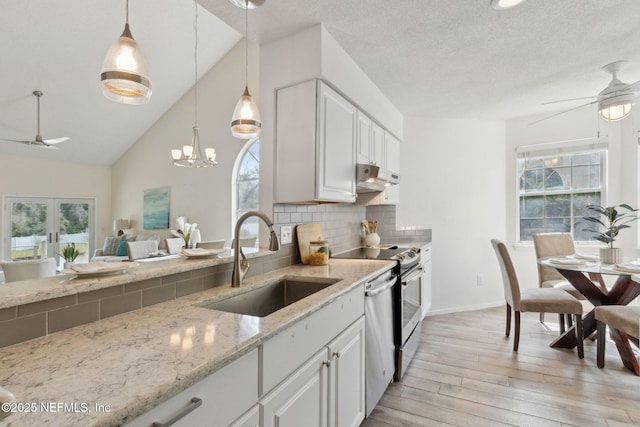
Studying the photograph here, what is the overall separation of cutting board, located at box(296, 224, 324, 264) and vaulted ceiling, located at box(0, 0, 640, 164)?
1.36 meters

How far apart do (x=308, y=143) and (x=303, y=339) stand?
1.21 m

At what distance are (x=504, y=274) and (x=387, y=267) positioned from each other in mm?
1577

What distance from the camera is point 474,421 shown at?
187 centimetres

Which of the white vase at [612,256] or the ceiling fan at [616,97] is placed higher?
the ceiling fan at [616,97]

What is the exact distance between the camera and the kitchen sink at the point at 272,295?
1550 mm

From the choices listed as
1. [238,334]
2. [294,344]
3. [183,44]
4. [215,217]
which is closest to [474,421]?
[294,344]

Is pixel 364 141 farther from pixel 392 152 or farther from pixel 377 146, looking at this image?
pixel 392 152

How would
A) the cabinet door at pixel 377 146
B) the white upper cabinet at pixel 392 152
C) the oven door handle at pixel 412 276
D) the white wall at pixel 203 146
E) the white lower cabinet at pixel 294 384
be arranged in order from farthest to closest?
1. the white wall at pixel 203 146
2. the white upper cabinet at pixel 392 152
3. the cabinet door at pixel 377 146
4. the oven door handle at pixel 412 276
5. the white lower cabinet at pixel 294 384

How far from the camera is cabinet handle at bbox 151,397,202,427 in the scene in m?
0.66

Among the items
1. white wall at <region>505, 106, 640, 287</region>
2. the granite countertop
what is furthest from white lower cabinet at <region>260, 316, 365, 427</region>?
white wall at <region>505, 106, 640, 287</region>

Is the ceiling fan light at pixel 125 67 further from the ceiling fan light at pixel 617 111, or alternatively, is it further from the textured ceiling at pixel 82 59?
the textured ceiling at pixel 82 59

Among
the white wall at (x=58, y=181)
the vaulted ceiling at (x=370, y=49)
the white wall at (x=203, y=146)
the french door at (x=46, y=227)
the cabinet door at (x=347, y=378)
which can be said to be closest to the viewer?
the cabinet door at (x=347, y=378)

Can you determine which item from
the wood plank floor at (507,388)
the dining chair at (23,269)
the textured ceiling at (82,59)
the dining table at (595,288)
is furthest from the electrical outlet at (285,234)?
the textured ceiling at (82,59)

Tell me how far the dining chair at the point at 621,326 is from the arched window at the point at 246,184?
4552 mm
